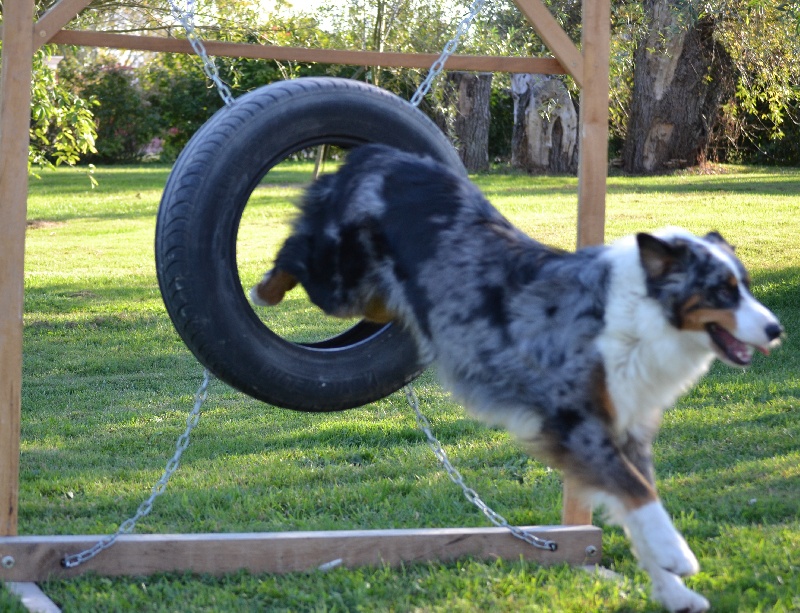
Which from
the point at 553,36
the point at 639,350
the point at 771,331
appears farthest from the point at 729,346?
the point at 553,36

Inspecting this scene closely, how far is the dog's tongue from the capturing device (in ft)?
10.3

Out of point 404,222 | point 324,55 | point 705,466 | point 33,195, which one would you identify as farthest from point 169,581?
point 33,195

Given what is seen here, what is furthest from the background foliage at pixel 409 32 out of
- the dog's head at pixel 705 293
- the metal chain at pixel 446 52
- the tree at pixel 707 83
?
the dog's head at pixel 705 293

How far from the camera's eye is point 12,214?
3.95 meters

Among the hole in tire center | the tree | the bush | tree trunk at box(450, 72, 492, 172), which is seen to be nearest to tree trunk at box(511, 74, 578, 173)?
tree trunk at box(450, 72, 492, 172)

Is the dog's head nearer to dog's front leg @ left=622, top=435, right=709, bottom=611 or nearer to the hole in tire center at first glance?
dog's front leg @ left=622, top=435, right=709, bottom=611

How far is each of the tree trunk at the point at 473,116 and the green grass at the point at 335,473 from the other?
28.5 feet

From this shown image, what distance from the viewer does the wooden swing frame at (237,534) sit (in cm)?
393

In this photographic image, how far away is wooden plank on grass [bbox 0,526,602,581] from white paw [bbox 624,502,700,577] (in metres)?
1.02

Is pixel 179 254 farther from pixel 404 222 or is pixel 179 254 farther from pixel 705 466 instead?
pixel 705 466

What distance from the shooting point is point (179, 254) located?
12.2 ft

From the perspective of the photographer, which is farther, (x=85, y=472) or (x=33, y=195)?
(x=33, y=195)

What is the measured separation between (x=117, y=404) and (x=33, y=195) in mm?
12079

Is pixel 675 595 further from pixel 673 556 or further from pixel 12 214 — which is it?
pixel 12 214
